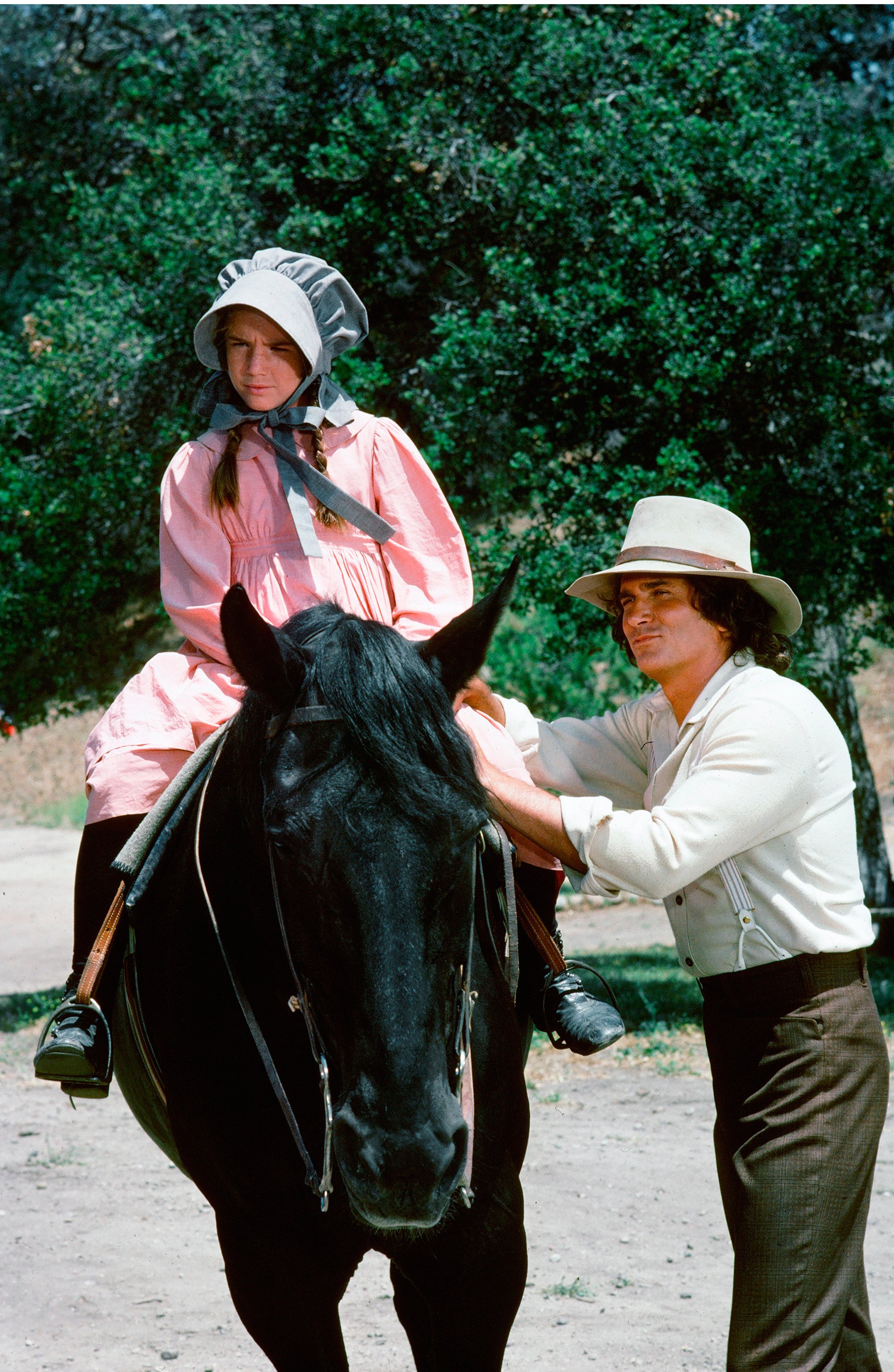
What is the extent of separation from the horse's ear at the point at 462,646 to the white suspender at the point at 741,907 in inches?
28.1

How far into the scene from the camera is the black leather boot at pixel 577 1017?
2.66m

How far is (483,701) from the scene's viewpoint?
2938mm

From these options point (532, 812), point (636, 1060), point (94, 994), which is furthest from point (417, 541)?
point (636, 1060)

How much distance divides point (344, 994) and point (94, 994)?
1116mm

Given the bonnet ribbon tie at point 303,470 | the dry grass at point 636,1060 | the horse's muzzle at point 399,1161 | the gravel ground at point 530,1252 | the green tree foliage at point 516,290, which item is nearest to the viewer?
the horse's muzzle at point 399,1161

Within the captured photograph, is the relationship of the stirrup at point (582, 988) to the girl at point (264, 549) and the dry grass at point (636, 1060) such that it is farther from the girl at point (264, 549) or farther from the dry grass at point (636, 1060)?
the dry grass at point (636, 1060)

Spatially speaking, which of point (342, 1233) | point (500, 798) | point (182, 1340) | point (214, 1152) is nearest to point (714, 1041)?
point (500, 798)

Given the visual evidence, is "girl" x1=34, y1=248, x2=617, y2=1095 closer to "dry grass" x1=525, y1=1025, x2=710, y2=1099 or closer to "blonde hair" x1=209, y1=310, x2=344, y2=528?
"blonde hair" x1=209, y1=310, x2=344, y2=528

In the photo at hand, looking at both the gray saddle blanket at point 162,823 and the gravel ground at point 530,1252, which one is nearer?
the gray saddle blanket at point 162,823

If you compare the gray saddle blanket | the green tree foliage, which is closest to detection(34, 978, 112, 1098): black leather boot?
the gray saddle blanket

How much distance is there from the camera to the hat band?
107 inches

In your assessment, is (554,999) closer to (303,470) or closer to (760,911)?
(760,911)

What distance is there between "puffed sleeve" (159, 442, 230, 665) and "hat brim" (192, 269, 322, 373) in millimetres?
287

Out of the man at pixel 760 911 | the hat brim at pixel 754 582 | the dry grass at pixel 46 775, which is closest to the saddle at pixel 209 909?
the man at pixel 760 911
